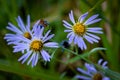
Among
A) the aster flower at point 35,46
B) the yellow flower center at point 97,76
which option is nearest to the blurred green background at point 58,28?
→ the yellow flower center at point 97,76

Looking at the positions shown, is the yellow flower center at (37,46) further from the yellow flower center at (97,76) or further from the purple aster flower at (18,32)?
the yellow flower center at (97,76)

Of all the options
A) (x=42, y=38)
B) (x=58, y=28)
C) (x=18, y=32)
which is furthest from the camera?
(x=58, y=28)

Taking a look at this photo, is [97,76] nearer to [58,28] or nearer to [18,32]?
[18,32]

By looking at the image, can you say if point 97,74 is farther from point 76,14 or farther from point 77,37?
point 76,14

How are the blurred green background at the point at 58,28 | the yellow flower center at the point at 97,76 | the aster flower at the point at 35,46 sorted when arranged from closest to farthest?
the aster flower at the point at 35,46, the yellow flower center at the point at 97,76, the blurred green background at the point at 58,28

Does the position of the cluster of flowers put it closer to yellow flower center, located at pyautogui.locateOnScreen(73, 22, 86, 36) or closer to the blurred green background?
yellow flower center, located at pyautogui.locateOnScreen(73, 22, 86, 36)

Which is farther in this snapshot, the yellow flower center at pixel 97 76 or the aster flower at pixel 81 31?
the yellow flower center at pixel 97 76

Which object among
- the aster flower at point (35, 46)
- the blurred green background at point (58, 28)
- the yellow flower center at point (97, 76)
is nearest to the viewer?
the aster flower at point (35, 46)

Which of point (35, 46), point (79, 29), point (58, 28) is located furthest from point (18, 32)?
point (58, 28)
